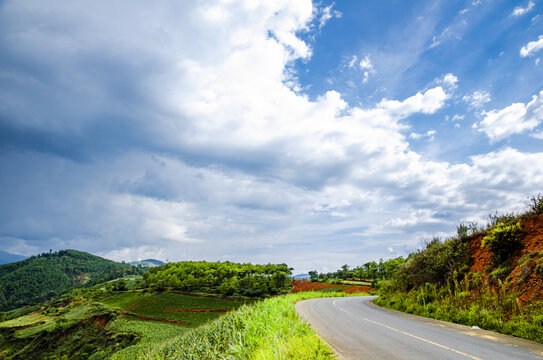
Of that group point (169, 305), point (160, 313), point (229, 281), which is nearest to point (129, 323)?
point (160, 313)

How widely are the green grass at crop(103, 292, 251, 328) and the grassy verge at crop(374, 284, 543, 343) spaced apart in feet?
179

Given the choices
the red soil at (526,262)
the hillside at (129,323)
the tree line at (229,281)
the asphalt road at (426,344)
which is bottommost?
the hillside at (129,323)

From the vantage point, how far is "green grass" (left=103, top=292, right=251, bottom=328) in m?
64.4

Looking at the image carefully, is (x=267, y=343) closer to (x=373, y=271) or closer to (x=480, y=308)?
(x=480, y=308)

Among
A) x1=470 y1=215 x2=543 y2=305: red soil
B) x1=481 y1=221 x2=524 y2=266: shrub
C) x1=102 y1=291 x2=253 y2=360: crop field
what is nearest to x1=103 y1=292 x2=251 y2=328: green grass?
x1=102 y1=291 x2=253 y2=360: crop field

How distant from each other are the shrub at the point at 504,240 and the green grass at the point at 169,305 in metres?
58.8

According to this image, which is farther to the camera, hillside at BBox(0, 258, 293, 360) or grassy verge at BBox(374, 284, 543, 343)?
hillside at BBox(0, 258, 293, 360)

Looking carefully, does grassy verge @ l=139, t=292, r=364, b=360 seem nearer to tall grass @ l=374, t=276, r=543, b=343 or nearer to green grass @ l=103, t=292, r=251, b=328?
tall grass @ l=374, t=276, r=543, b=343

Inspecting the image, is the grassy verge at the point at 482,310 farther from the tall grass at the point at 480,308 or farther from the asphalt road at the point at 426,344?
the asphalt road at the point at 426,344

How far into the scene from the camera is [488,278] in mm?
12062

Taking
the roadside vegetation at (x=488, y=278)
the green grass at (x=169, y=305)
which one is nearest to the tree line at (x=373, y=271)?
the green grass at (x=169, y=305)

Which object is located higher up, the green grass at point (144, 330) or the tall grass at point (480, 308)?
the tall grass at point (480, 308)

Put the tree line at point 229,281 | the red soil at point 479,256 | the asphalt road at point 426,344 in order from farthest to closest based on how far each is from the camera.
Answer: the tree line at point 229,281 → the red soil at point 479,256 → the asphalt road at point 426,344

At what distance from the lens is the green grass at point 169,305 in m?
64.4
